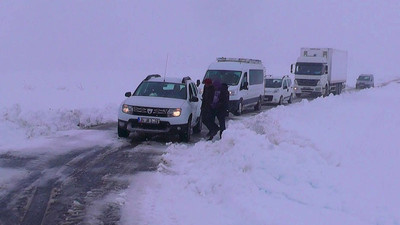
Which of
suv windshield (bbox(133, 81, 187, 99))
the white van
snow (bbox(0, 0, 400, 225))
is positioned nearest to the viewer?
snow (bbox(0, 0, 400, 225))

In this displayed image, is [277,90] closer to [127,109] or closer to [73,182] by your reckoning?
[127,109]

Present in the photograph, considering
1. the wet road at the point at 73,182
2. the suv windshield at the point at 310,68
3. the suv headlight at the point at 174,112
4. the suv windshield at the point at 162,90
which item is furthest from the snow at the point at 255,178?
the suv windshield at the point at 310,68

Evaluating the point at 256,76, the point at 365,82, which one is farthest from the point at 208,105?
the point at 365,82

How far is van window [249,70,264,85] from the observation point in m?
22.2

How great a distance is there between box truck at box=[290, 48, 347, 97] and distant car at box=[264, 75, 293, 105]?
18.2ft

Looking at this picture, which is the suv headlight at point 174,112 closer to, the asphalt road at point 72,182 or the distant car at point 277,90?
the asphalt road at point 72,182

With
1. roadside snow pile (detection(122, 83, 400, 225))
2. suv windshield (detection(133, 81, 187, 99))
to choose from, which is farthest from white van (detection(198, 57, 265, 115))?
roadside snow pile (detection(122, 83, 400, 225))

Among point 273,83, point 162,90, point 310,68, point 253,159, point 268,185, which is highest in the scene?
point 310,68

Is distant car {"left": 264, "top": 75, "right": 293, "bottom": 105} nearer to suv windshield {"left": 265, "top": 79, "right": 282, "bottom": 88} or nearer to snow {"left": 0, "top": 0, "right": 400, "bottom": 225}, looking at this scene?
suv windshield {"left": 265, "top": 79, "right": 282, "bottom": 88}

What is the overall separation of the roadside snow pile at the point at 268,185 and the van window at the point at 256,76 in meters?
10.9

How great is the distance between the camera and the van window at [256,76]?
72.9 feet

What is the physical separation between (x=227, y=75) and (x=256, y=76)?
241 centimetres

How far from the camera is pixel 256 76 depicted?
23078 mm

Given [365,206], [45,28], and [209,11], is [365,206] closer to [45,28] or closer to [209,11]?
[45,28]
